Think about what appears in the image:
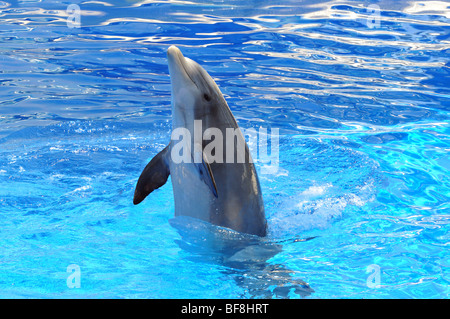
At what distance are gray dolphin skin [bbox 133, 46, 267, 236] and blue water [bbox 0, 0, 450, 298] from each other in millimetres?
139

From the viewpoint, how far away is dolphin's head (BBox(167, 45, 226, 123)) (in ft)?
11.9

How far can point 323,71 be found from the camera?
9.84 metres

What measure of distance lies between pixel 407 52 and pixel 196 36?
14.1ft

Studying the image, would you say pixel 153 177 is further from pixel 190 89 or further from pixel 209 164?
pixel 190 89

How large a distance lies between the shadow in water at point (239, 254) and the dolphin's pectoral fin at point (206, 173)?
0.48 metres

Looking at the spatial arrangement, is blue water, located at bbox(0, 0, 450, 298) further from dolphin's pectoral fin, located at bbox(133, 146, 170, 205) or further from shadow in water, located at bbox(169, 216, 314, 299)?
dolphin's pectoral fin, located at bbox(133, 146, 170, 205)

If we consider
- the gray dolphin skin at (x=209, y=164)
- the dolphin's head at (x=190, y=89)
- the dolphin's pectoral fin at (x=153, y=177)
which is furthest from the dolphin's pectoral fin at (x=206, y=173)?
the dolphin's pectoral fin at (x=153, y=177)

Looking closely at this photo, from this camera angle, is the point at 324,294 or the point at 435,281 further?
the point at 435,281

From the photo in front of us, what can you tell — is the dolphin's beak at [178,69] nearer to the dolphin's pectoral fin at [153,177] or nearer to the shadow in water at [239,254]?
the dolphin's pectoral fin at [153,177]

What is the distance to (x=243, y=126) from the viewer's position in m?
7.46

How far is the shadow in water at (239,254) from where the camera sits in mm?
3525
